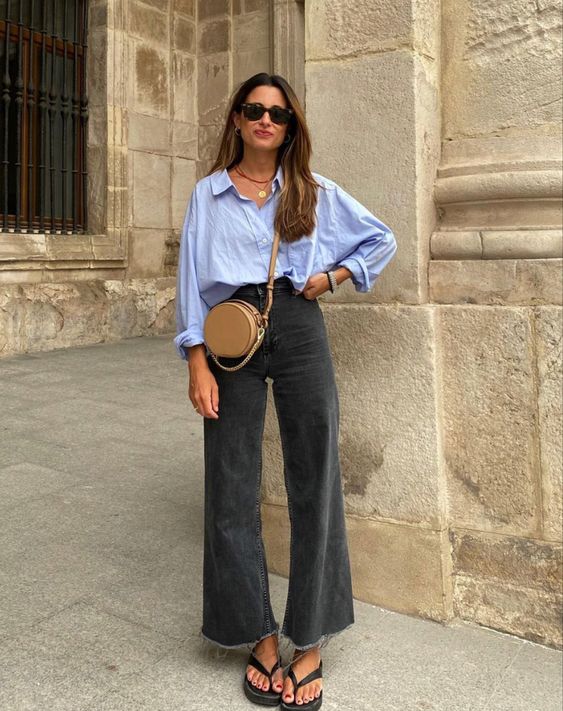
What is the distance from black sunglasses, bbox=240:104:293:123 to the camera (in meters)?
2.15

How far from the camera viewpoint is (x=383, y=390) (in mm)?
2807

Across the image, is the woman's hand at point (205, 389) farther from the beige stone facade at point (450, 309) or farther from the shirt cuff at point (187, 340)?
the beige stone facade at point (450, 309)

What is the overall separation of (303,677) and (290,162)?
4.99ft

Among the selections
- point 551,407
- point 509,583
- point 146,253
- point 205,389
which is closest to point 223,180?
point 205,389

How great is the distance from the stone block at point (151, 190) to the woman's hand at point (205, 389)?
25.6ft

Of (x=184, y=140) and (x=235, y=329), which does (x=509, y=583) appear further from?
(x=184, y=140)

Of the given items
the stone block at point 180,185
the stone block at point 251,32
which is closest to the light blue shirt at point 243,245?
the stone block at point 180,185

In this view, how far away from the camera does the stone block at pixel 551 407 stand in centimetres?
261

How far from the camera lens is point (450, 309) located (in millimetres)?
2762

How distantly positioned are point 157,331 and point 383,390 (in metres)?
7.34

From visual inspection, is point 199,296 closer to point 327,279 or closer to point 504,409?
point 327,279

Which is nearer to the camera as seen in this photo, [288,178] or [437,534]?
[288,178]

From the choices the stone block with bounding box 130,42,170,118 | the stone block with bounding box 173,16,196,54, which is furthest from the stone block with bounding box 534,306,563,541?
the stone block with bounding box 173,16,196,54

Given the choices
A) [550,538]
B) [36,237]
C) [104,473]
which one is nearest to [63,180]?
[36,237]
